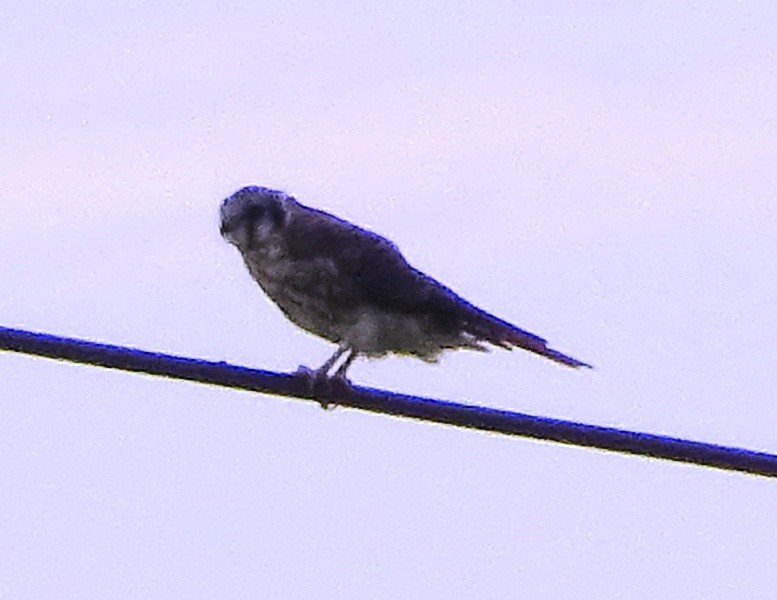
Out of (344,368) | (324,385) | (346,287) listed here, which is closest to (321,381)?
(324,385)

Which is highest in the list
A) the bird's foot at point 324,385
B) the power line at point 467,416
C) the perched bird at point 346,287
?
the perched bird at point 346,287

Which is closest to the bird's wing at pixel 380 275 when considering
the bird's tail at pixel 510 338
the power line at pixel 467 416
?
the bird's tail at pixel 510 338

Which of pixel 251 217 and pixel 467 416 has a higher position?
pixel 251 217

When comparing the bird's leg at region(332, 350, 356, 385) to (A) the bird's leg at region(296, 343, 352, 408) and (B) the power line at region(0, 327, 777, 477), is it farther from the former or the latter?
(B) the power line at region(0, 327, 777, 477)

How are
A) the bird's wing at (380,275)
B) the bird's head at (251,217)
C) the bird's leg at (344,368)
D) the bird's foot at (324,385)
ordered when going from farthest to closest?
the bird's head at (251,217) → the bird's wing at (380,275) → the bird's leg at (344,368) → the bird's foot at (324,385)

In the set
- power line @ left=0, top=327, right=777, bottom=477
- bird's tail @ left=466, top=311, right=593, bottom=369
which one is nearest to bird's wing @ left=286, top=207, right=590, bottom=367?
bird's tail @ left=466, top=311, right=593, bottom=369

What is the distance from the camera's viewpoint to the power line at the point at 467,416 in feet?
14.1

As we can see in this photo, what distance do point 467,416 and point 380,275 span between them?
2.59 meters

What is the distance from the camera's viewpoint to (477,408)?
4.48 m

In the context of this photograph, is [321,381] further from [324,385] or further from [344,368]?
[344,368]

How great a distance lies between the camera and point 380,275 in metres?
7.05

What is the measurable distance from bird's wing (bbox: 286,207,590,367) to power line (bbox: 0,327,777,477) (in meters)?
2.20

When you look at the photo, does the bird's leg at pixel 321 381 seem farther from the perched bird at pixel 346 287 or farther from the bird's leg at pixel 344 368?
the perched bird at pixel 346 287

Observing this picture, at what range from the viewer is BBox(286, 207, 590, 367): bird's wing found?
685cm
